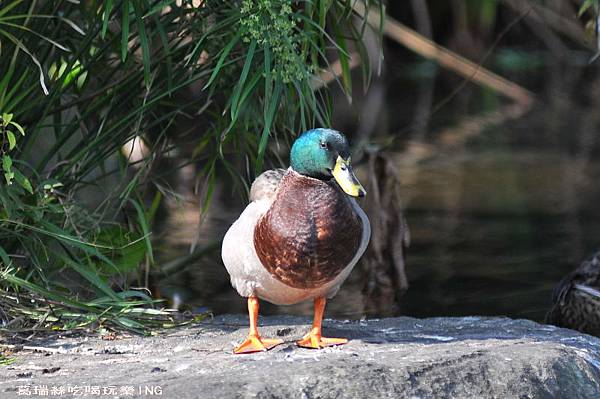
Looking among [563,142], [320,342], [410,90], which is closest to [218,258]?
[320,342]

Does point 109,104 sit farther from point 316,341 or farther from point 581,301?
point 581,301

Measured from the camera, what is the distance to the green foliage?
162 inches

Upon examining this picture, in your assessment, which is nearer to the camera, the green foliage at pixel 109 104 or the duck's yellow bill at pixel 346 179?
the duck's yellow bill at pixel 346 179

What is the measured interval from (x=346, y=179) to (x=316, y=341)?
542 mm

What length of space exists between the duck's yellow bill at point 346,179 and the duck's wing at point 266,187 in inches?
9.6

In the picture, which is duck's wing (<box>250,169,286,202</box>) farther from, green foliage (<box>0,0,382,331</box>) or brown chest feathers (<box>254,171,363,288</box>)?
green foliage (<box>0,0,382,331</box>)

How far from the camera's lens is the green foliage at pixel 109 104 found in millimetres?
4113

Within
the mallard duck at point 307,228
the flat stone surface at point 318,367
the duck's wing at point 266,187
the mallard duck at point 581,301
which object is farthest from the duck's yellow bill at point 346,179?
the mallard duck at point 581,301

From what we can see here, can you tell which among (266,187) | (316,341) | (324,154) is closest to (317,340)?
(316,341)

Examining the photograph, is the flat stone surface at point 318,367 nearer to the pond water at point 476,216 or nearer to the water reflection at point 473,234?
the water reflection at point 473,234

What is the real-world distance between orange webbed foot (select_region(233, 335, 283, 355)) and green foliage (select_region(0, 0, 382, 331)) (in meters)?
0.54

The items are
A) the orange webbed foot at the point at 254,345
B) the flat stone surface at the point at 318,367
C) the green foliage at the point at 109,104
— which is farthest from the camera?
the green foliage at the point at 109,104

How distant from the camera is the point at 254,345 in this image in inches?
148


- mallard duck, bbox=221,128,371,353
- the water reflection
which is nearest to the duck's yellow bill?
mallard duck, bbox=221,128,371,353
